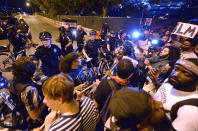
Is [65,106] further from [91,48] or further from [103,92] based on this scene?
[91,48]

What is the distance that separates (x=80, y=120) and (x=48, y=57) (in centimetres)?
287

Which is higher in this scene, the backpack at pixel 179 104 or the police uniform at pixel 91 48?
the police uniform at pixel 91 48

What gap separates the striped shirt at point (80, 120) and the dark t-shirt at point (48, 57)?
2.60 m

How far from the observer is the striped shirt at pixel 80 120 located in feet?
4.26

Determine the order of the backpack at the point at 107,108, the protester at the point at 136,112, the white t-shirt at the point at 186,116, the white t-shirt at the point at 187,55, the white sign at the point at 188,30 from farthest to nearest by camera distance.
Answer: the white sign at the point at 188,30 → the white t-shirt at the point at 187,55 → the backpack at the point at 107,108 → the white t-shirt at the point at 186,116 → the protester at the point at 136,112

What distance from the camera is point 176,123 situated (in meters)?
1.29

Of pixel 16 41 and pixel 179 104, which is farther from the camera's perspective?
pixel 16 41

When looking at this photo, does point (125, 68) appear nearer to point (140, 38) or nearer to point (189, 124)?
point (189, 124)

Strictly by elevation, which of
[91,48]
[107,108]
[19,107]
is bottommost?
[19,107]

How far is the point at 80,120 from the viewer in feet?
4.57

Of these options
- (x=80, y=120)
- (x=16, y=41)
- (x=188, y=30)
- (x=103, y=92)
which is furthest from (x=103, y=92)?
(x=16, y=41)

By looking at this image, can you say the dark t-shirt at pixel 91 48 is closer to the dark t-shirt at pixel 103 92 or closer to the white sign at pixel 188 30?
the white sign at pixel 188 30

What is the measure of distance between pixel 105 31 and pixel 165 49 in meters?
8.74

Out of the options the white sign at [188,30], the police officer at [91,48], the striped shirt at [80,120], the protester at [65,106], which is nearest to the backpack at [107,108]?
the striped shirt at [80,120]
